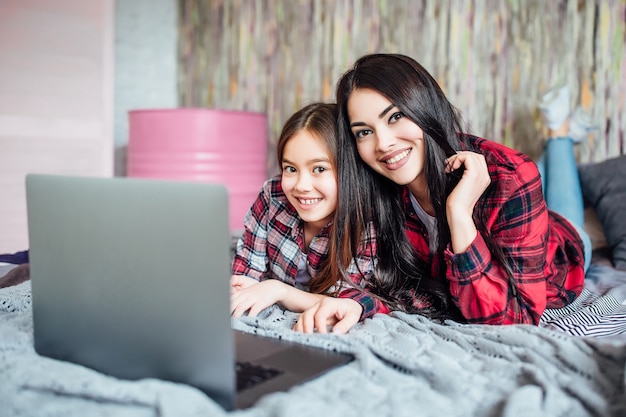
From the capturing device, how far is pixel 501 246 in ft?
4.02

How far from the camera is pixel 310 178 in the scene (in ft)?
4.48

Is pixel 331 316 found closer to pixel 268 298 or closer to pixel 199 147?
pixel 268 298

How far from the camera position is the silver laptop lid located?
71 cm

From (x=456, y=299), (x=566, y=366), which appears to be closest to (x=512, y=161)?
(x=456, y=299)

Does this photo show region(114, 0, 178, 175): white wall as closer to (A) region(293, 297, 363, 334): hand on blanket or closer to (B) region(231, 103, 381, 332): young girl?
(B) region(231, 103, 381, 332): young girl

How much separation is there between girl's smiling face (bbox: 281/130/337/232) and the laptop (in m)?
0.49

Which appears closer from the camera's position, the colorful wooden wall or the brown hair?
the brown hair

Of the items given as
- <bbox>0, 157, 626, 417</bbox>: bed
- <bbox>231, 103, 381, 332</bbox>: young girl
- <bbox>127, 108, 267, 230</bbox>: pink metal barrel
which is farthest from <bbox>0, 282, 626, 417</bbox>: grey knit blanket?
<bbox>127, 108, 267, 230</bbox>: pink metal barrel

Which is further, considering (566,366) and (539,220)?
(539,220)

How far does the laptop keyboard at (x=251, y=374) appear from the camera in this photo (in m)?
0.81

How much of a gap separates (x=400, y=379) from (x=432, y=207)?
21.4 inches

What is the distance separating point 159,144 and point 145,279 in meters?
1.73

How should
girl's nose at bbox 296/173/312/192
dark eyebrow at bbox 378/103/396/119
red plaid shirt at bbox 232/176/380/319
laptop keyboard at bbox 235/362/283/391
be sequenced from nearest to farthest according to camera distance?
laptop keyboard at bbox 235/362/283/391 < dark eyebrow at bbox 378/103/396/119 < girl's nose at bbox 296/173/312/192 < red plaid shirt at bbox 232/176/380/319

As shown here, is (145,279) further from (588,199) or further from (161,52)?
(161,52)
